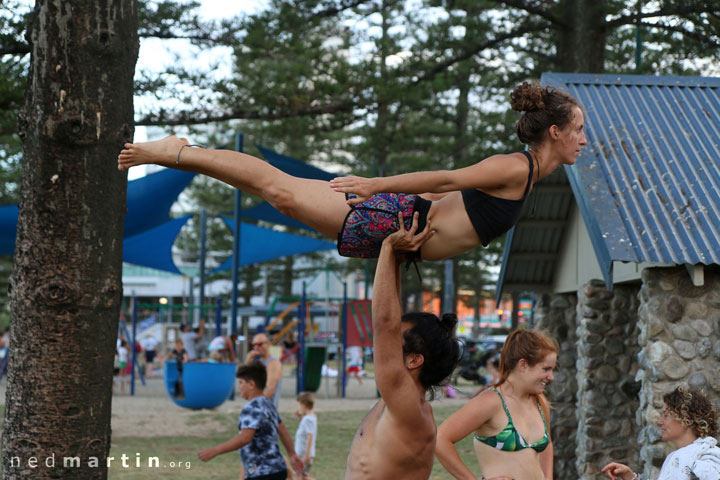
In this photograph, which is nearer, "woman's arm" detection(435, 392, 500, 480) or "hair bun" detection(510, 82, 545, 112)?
"hair bun" detection(510, 82, 545, 112)

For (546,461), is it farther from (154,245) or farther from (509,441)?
(154,245)

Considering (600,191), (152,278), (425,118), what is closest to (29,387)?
(600,191)

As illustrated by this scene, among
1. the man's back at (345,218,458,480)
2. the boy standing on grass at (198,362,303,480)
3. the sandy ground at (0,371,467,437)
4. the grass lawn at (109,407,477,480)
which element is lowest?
the sandy ground at (0,371,467,437)

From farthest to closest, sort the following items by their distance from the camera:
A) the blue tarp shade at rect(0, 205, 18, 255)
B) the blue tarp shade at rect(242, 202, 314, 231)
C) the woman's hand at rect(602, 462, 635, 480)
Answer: the blue tarp shade at rect(242, 202, 314, 231) < the blue tarp shade at rect(0, 205, 18, 255) < the woman's hand at rect(602, 462, 635, 480)

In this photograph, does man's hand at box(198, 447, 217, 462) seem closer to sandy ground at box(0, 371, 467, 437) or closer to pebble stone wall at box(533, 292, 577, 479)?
sandy ground at box(0, 371, 467, 437)

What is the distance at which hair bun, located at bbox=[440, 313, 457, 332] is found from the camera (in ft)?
11.1

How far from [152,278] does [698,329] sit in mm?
68218

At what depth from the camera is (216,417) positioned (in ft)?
52.5

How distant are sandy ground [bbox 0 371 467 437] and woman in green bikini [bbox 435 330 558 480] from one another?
632cm

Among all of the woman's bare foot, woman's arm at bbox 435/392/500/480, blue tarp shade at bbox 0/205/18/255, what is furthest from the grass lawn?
the woman's bare foot

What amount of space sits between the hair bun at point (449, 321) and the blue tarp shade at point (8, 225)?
10.00 m

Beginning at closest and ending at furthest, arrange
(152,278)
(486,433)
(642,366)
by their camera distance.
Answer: (486,433) < (642,366) < (152,278)

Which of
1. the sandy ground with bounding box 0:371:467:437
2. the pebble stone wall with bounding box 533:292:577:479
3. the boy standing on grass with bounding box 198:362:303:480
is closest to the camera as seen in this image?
the boy standing on grass with bounding box 198:362:303:480

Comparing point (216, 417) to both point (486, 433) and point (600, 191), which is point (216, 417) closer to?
point (600, 191)
